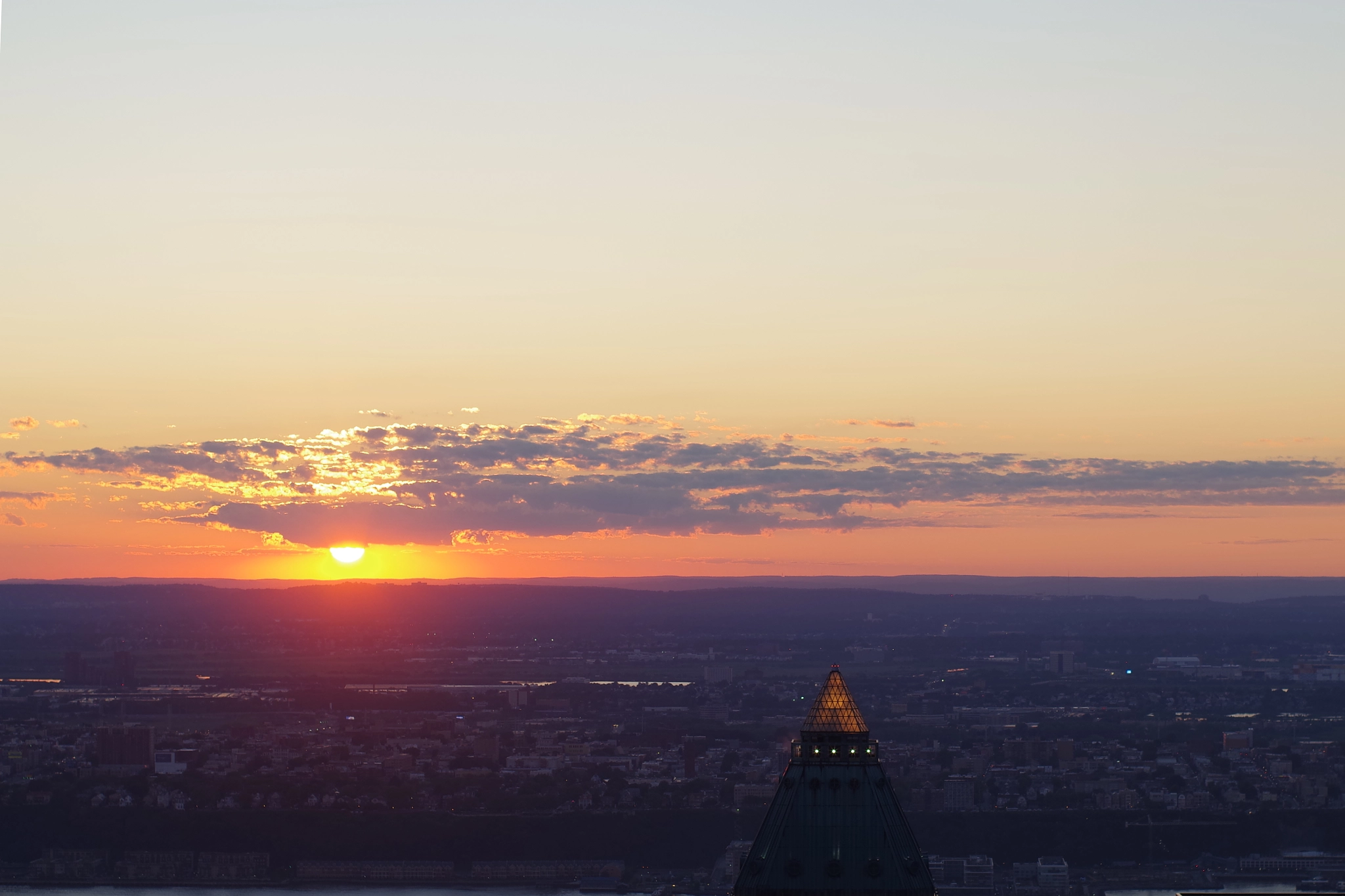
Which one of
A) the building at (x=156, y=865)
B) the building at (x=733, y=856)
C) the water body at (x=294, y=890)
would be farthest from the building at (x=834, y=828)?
the building at (x=156, y=865)

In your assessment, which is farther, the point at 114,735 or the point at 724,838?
the point at 114,735

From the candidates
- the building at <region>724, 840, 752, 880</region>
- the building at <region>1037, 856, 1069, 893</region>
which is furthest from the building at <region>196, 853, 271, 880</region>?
the building at <region>1037, 856, 1069, 893</region>

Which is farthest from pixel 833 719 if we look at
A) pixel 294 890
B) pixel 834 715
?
pixel 294 890

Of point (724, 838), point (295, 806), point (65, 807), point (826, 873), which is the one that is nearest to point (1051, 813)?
point (724, 838)

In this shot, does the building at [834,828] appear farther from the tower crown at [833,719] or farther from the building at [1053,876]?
the building at [1053,876]

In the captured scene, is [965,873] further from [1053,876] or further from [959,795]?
[959,795]

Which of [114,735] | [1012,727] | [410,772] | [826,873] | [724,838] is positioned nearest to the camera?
[826,873]

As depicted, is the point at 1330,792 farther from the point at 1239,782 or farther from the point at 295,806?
the point at 295,806
